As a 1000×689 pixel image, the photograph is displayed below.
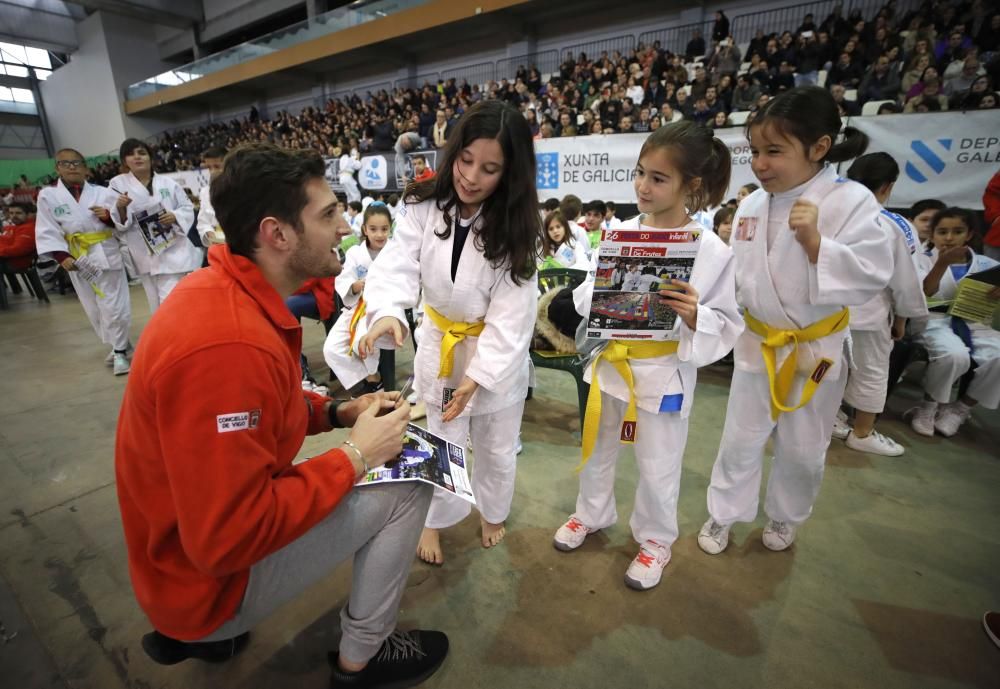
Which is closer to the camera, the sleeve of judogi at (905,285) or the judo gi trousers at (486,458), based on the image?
the judo gi trousers at (486,458)

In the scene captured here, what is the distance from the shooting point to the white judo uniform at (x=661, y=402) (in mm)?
1501

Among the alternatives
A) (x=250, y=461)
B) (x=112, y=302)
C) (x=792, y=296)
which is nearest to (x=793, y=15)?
(x=792, y=296)

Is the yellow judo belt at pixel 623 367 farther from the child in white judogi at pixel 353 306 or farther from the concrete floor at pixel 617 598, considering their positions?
the child in white judogi at pixel 353 306

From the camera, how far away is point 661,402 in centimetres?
162

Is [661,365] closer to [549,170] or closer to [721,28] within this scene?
[549,170]

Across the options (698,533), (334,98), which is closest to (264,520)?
(698,533)

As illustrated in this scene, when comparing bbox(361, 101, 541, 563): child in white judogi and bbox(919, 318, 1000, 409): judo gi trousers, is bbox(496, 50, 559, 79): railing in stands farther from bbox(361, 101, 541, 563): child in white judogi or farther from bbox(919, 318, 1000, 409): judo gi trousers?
bbox(361, 101, 541, 563): child in white judogi

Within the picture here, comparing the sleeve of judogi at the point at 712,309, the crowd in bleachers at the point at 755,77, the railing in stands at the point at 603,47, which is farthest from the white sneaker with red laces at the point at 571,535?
the railing in stands at the point at 603,47

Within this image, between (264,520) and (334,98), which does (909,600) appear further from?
(334,98)

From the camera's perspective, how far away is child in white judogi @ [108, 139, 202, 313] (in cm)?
381

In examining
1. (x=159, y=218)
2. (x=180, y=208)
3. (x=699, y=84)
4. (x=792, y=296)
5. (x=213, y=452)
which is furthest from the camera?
(x=699, y=84)

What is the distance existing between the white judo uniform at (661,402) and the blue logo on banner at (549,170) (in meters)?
6.27

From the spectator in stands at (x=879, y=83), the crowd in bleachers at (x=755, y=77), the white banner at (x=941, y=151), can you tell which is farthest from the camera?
the spectator in stands at (x=879, y=83)

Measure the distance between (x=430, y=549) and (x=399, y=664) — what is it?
535 millimetres
